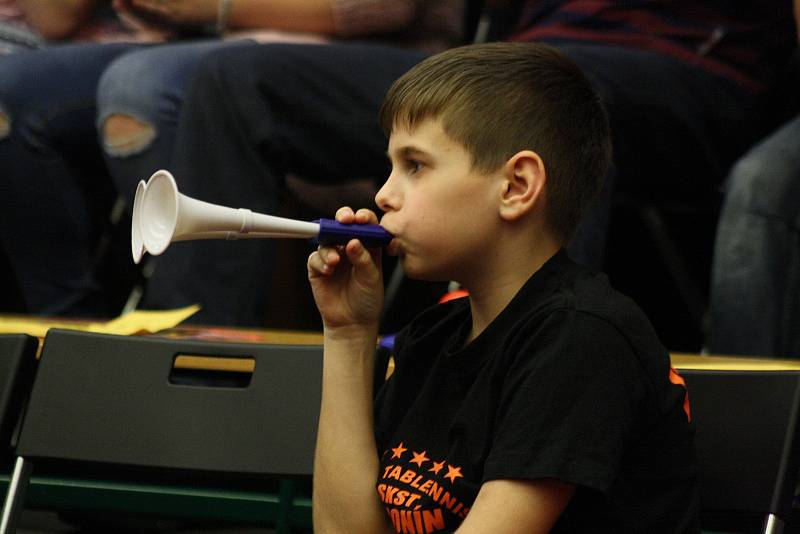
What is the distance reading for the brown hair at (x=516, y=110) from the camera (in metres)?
1.14

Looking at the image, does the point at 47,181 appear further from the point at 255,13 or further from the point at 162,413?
the point at 162,413

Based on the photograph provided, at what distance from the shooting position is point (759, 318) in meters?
1.89

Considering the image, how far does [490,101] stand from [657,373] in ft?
1.03

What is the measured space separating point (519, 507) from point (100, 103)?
58.5 inches

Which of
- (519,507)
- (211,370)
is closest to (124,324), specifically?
(211,370)

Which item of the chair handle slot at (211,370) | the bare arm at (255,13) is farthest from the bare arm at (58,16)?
the chair handle slot at (211,370)

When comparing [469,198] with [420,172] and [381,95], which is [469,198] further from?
[381,95]

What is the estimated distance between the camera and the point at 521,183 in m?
1.14

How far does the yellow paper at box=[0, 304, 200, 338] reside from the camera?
1.61m

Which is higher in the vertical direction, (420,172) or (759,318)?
(420,172)

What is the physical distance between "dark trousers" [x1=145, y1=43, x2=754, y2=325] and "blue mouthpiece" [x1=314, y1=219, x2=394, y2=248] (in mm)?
787

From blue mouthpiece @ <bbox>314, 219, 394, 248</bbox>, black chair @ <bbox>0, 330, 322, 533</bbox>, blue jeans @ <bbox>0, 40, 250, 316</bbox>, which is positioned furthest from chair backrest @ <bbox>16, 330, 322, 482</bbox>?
blue jeans @ <bbox>0, 40, 250, 316</bbox>

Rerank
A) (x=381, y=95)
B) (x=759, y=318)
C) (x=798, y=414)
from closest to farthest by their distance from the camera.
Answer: (x=798, y=414) < (x=759, y=318) < (x=381, y=95)

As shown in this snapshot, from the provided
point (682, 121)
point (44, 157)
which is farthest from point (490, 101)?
point (44, 157)
